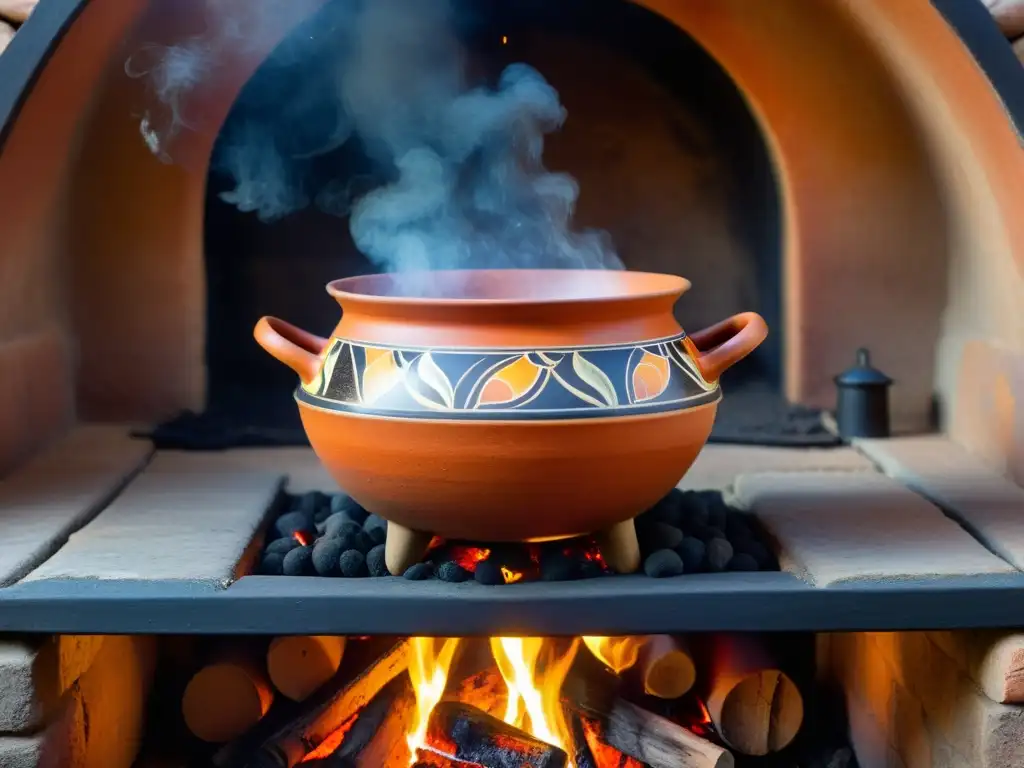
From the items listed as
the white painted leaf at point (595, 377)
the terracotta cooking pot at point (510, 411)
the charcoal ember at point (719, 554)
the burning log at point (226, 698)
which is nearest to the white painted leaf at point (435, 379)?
the terracotta cooking pot at point (510, 411)

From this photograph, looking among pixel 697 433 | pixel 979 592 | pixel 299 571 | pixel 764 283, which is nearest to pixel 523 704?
pixel 299 571

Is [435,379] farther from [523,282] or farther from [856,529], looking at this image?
[856,529]

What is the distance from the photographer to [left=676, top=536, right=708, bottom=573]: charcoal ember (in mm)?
1531

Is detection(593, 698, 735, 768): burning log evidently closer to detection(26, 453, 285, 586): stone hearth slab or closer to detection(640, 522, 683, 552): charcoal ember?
detection(640, 522, 683, 552): charcoal ember

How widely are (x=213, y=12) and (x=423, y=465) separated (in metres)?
1.19

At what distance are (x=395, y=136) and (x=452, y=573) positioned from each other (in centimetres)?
125

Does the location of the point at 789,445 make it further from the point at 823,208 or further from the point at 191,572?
the point at 191,572

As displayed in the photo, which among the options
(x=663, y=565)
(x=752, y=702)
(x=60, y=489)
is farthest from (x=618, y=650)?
(x=60, y=489)

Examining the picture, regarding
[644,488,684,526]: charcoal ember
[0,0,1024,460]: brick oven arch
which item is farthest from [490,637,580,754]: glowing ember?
[0,0,1024,460]: brick oven arch

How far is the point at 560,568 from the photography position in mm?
1441

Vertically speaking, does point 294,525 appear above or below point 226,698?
above

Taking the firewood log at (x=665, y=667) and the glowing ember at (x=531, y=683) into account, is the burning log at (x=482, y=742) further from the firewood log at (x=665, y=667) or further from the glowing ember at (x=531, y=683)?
the firewood log at (x=665, y=667)

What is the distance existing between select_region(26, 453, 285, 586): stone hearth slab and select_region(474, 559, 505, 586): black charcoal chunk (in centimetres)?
33

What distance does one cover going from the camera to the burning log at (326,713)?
1.66 meters
